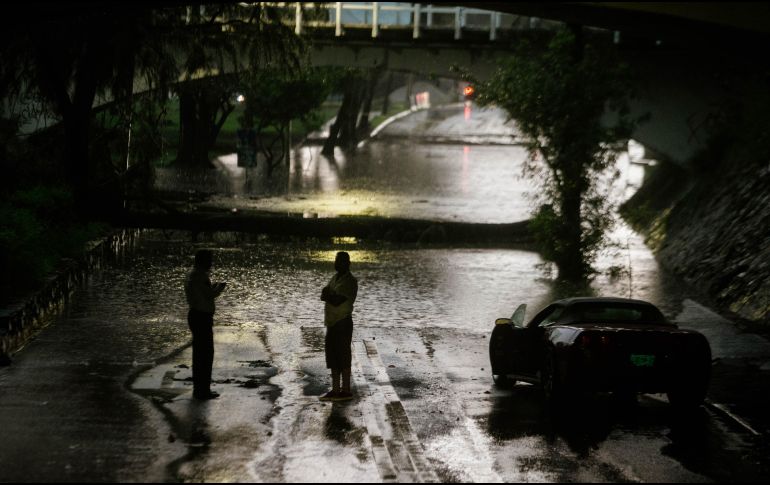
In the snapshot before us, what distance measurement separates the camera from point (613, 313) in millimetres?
13367

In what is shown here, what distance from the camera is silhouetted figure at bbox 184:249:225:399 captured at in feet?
40.7

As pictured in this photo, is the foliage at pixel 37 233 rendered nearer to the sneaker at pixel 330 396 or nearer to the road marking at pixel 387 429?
the road marking at pixel 387 429

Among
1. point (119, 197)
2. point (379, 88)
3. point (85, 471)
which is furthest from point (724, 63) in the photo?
point (379, 88)

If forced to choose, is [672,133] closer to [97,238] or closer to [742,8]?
[97,238]

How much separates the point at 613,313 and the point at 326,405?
3314mm

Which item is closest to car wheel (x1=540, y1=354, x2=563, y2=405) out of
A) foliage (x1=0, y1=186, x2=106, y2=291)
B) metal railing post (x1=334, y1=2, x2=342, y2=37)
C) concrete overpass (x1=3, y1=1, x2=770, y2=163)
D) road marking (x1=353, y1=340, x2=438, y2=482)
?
road marking (x1=353, y1=340, x2=438, y2=482)

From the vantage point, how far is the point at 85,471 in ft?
30.8

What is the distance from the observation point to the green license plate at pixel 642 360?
12.0 m

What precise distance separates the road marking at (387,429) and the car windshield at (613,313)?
2.13 meters

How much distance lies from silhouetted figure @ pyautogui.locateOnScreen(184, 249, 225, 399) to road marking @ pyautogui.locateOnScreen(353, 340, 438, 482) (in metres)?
1.60

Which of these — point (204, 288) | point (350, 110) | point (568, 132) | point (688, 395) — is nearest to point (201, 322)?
point (204, 288)

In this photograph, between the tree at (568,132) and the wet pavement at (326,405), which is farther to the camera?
the tree at (568,132)

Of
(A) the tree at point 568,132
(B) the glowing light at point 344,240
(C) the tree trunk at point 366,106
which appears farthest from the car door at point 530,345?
(C) the tree trunk at point 366,106

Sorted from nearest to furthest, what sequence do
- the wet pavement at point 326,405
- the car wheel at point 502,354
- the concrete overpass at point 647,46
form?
the wet pavement at point 326,405
the concrete overpass at point 647,46
the car wheel at point 502,354
